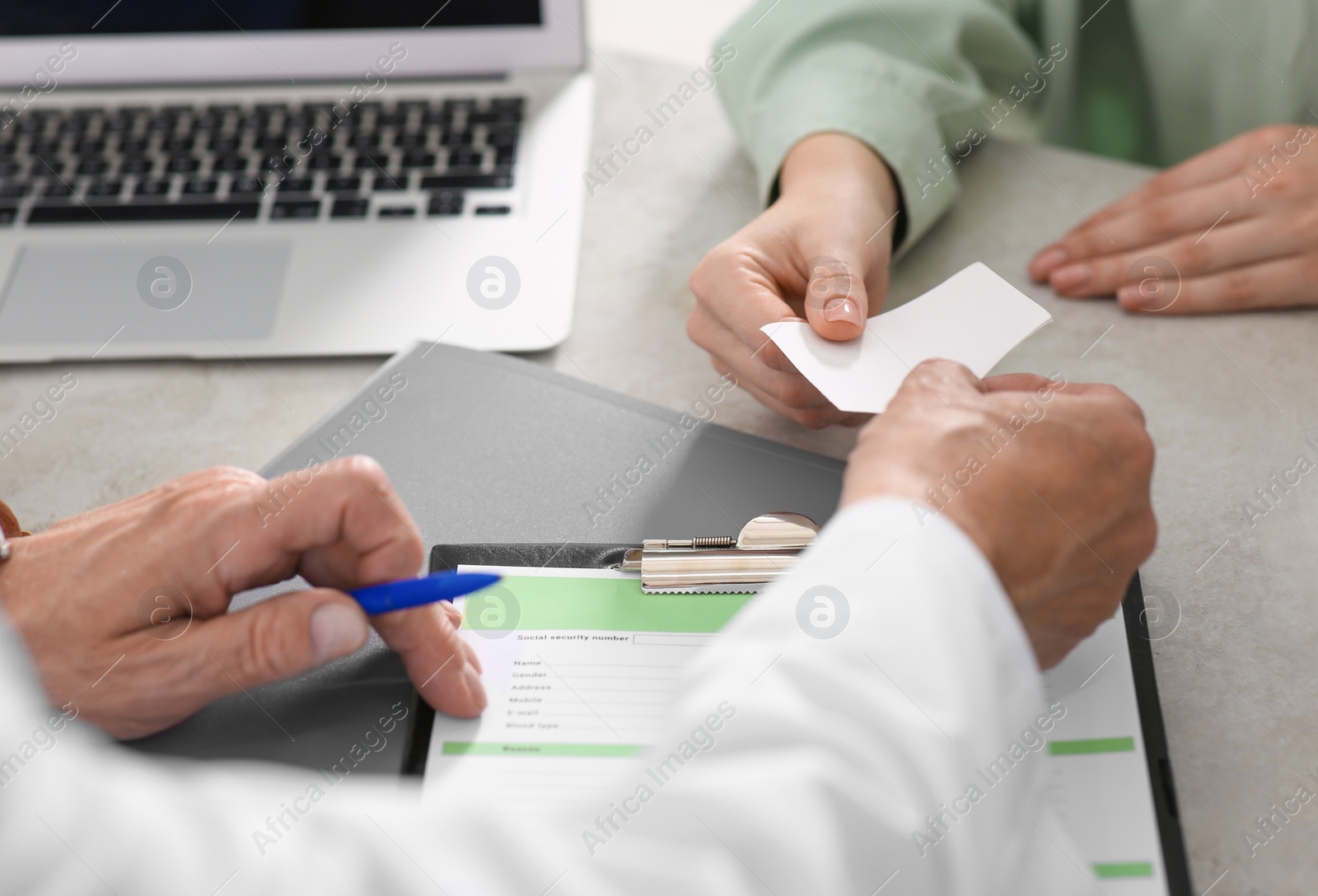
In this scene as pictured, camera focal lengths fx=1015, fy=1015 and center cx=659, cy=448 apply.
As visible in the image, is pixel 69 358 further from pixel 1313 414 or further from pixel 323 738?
pixel 1313 414

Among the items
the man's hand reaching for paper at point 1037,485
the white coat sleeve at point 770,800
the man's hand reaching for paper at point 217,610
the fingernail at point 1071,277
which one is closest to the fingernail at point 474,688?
the man's hand reaching for paper at point 217,610

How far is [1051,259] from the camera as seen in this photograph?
0.88 m

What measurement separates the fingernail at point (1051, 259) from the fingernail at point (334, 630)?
644 mm

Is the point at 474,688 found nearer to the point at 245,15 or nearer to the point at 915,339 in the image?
the point at 915,339

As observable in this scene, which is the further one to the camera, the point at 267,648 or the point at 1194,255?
the point at 1194,255

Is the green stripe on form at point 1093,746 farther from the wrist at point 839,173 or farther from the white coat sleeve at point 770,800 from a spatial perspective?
the wrist at point 839,173

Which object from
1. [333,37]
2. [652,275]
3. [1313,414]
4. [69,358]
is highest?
[333,37]

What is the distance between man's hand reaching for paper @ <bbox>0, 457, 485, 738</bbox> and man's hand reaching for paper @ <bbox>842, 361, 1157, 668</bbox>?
0.26 meters

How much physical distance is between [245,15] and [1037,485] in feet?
2.89

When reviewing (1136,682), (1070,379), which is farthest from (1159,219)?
(1136,682)

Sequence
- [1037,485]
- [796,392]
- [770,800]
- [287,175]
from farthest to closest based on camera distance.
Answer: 1. [287,175]
2. [796,392]
3. [1037,485]
4. [770,800]

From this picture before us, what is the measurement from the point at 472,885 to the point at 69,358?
0.66 m

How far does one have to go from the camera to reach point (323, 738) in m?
0.58

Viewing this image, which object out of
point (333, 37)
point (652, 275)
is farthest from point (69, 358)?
point (652, 275)
